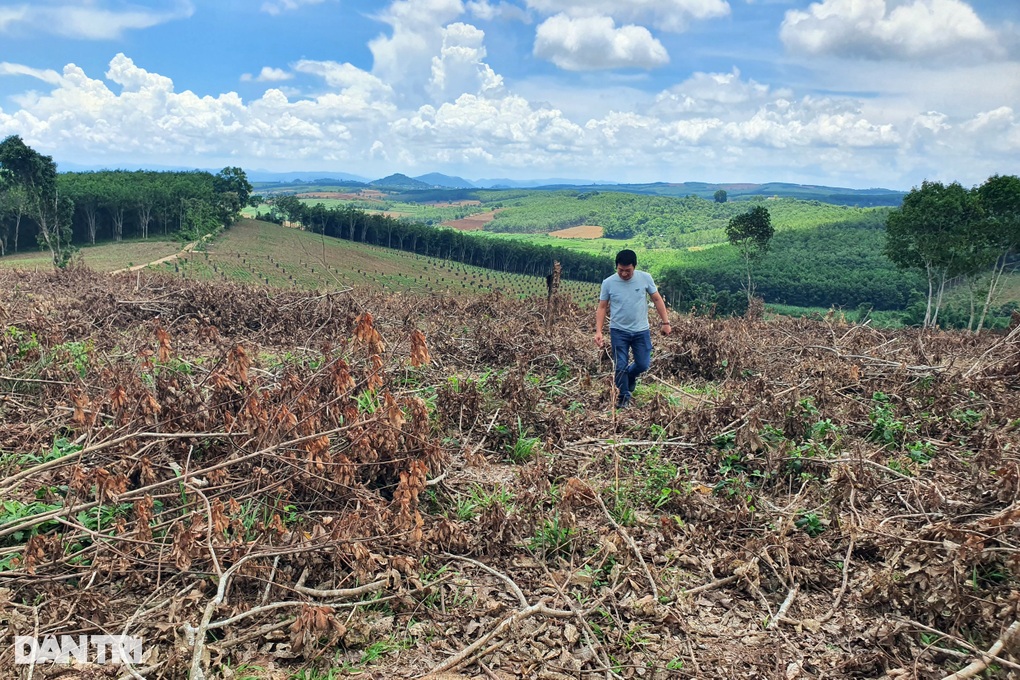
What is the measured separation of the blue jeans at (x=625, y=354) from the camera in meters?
6.45

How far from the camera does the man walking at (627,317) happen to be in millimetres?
6375

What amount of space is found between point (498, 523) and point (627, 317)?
10.6 ft

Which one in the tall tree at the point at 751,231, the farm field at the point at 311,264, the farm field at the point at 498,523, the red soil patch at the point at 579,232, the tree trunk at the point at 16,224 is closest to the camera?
the farm field at the point at 498,523

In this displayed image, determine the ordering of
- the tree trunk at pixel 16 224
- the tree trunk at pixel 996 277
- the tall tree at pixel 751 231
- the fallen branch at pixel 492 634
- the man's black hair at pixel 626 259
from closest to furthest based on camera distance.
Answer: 1. the fallen branch at pixel 492 634
2. the man's black hair at pixel 626 259
3. the tree trunk at pixel 996 277
4. the tree trunk at pixel 16 224
5. the tall tree at pixel 751 231

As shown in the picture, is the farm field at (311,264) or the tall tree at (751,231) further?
the tall tree at (751,231)

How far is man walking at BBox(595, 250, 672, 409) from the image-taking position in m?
6.38

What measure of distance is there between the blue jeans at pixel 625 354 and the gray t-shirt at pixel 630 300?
2.9 inches

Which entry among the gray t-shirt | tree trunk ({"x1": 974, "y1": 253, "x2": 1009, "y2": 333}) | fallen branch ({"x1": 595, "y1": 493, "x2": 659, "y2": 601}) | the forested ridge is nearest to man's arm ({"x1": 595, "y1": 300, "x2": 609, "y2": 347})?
the gray t-shirt

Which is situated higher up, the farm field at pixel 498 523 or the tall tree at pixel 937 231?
the tall tree at pixel 937 231

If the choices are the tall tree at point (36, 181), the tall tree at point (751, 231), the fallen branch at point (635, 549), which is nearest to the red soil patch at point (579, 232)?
the tall tree at point (751, 231)

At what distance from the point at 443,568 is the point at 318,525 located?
77 centimetres

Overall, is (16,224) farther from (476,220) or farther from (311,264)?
(476,220)

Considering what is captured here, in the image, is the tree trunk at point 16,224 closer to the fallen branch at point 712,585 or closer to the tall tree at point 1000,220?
the fallen branch at point 712,585

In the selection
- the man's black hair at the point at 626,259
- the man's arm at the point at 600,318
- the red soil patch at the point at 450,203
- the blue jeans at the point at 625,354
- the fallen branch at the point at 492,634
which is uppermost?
the red soil patch at the point at 450,203
